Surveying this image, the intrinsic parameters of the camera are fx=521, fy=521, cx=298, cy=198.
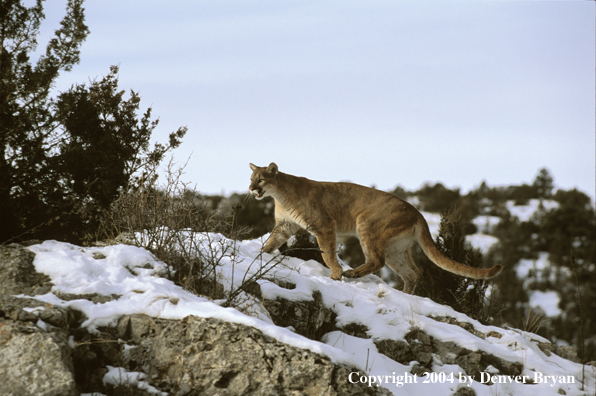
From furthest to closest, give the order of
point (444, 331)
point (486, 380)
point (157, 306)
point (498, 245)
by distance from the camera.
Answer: point (498, 245) < point (444, 331) < point (486, 380) < point (157, 306)

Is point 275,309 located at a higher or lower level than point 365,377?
higher

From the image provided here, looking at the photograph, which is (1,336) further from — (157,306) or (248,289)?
(248,289)

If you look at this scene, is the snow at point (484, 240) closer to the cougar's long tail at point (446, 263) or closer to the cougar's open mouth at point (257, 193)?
the cougar's long tail at point (446, 263)

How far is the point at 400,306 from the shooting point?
20.8 feet

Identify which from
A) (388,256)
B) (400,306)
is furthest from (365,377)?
(388,256)

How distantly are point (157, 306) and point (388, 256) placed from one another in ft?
13.4

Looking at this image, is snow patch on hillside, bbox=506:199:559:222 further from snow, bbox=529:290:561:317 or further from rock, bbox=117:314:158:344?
rock, bbox=117:314:158:344

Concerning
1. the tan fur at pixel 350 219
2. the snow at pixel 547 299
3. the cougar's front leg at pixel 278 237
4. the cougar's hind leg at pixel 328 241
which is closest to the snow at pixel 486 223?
the snow at pixel 547 299

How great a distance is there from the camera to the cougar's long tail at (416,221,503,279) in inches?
257

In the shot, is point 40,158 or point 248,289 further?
point 40,158

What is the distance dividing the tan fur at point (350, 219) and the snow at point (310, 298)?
623mm

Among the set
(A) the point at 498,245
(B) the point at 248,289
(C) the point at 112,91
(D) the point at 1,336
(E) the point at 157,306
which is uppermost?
(A) the point at 498,245

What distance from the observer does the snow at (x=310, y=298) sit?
4.48 m

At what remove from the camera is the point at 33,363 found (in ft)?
12.5
